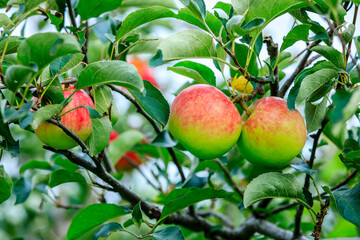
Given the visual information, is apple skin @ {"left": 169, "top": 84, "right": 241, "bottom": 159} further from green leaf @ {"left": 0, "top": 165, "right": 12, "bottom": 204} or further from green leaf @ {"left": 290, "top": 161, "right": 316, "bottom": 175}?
green leaf @ {"left": 0, "top": 165, "right": 12, "bottom": 204}

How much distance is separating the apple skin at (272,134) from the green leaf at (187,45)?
0.17m

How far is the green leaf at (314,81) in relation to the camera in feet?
2.71

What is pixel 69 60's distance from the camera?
88cm

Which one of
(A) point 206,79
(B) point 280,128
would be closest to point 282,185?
(B) point 280,128

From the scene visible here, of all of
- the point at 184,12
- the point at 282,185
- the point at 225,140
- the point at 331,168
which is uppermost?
the point at 184,12

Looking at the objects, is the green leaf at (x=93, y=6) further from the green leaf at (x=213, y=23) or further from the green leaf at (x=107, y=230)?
the green leaf at (x=107, y=230)

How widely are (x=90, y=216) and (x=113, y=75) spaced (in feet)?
1.51

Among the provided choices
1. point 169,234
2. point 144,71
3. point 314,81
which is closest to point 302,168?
point 314,81

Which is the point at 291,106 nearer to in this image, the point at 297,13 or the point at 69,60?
the point at 297,13

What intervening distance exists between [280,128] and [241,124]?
0.28 feet

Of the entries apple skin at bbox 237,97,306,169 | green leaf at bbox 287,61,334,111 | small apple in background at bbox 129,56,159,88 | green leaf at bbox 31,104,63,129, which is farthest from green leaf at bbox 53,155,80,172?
small apple in background at bbox 129,56,159,88

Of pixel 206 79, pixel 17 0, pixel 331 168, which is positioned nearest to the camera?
pixel 17 0

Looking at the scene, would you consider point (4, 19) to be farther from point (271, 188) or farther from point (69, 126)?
point (271, 188)

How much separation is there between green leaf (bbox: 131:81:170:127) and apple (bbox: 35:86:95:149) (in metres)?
0.14
